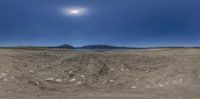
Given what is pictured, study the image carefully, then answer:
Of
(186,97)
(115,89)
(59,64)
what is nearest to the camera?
(186,97)

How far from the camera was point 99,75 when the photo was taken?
19.4 meters

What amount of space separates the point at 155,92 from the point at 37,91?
6039 mm

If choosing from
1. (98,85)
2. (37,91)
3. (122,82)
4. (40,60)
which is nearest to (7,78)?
(37,91)

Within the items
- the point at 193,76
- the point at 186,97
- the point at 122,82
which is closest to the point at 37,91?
the point at 122,82

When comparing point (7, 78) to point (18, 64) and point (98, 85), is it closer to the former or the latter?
point (18, 64)

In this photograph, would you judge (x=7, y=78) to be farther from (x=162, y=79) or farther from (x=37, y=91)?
(x=162, y=79)

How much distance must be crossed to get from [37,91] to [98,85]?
3364mm

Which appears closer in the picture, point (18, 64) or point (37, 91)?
point (37, 91)

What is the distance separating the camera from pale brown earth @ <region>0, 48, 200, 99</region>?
663 inches

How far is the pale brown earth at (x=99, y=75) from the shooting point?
1684 centimetres

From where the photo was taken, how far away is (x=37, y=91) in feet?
55.4

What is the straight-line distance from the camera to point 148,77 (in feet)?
63.9

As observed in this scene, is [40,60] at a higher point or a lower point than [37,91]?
higher

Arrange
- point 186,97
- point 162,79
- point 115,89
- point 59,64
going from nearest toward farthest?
point 186,97, point 115,89, point 162,79, point 59,64
